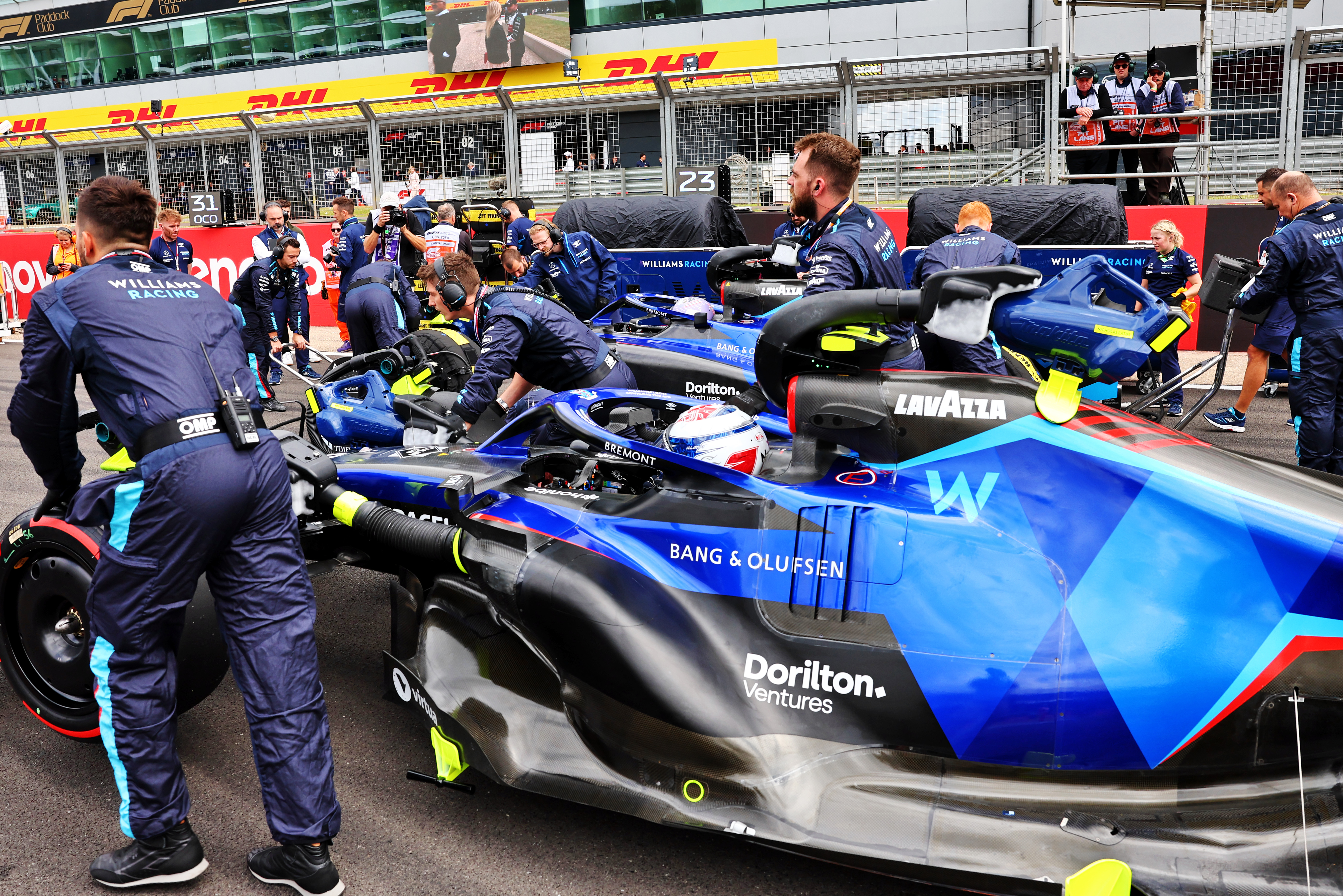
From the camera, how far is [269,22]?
32.5 meters

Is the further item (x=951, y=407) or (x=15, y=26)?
(x=15, y=26)

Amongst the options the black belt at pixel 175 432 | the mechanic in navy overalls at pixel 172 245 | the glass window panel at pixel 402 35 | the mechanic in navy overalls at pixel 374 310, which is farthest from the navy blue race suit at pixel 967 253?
the glass window panel at pixel 402 35

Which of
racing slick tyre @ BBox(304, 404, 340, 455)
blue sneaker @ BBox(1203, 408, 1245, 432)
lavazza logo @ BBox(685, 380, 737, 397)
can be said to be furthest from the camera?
blue sneaker @ BBox(1203, 408, 1245, 432)

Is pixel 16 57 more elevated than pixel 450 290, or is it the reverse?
pixel 16 57

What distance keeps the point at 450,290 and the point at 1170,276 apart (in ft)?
22.8

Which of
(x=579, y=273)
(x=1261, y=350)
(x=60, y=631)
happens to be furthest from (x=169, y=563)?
(x=1261, y=350)

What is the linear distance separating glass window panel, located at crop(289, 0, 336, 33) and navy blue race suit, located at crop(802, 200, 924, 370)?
103 feet

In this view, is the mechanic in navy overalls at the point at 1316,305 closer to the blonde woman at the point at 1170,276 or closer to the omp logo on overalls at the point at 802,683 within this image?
the blonde woman at the point at 1170,276

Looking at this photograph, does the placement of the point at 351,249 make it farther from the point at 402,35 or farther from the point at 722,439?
the point at 402,35

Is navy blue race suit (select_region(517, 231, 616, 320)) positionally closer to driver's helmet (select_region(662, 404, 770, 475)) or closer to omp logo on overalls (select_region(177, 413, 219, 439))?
driver's helmet (select_region(662, 404, 770, 475))

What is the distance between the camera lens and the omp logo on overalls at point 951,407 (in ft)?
9.41

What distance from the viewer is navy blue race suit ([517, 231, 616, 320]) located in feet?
30.8

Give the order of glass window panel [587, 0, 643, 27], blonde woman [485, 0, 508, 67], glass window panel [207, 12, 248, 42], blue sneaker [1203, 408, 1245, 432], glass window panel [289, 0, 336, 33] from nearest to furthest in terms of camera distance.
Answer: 1. blue sneaker [1203, 408, 1245, 432]
2. glass window panel [587, 0, 643, 27]
3. blonde woman [485, 0, 508, 67]
4. glass window panel [289, 0, 336, 33]
5. glass window panel [207, 12, 248, 42]

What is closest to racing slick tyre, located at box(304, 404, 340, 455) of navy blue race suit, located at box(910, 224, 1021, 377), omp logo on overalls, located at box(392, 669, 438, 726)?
omp logo on overalls, located at box(392, 669, 438, 726)
